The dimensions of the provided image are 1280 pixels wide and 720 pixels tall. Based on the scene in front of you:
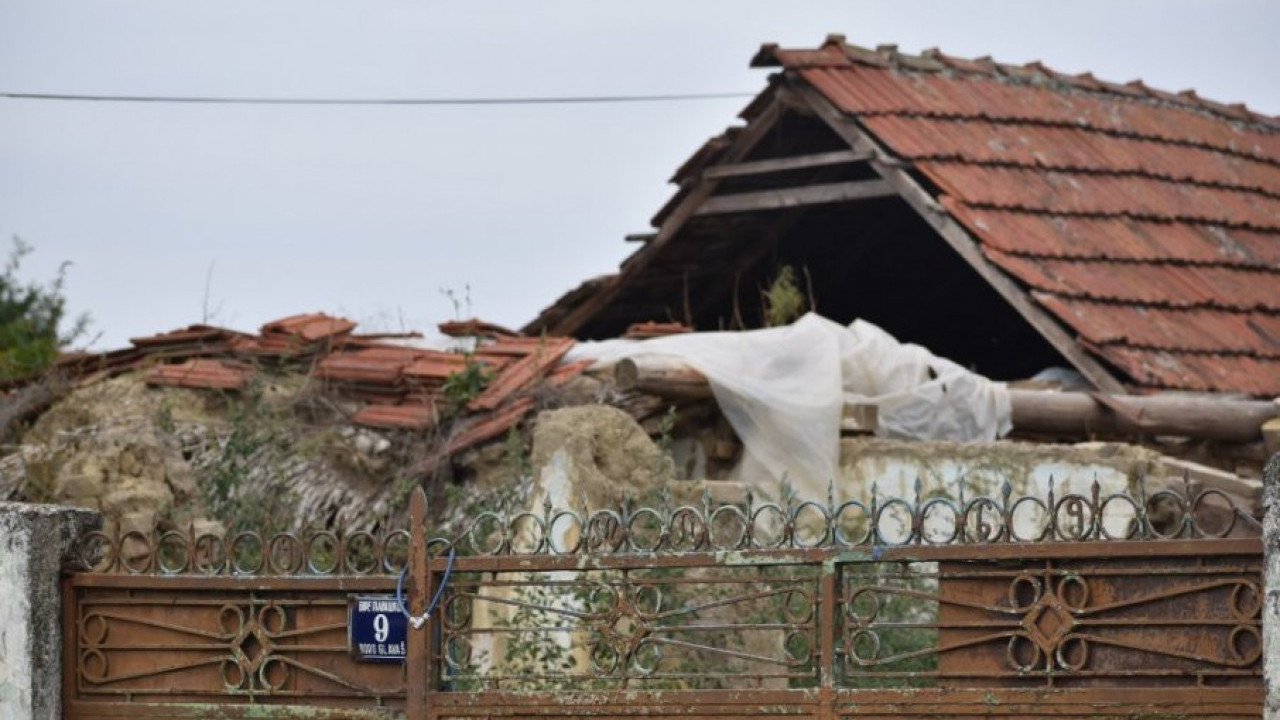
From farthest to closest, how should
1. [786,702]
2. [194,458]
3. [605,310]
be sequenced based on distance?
[605,310], [194,458], [786,702]

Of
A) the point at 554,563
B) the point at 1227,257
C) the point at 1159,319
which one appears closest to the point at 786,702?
the point at 554,563

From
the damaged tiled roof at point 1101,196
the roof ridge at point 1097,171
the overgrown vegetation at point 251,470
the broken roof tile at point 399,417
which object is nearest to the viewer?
the overgrown vegetation at point 251,470

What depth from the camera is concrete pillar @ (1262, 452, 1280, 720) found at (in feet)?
20.5

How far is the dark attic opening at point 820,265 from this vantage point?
14648mm

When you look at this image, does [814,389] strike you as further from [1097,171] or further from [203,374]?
[1097,171]

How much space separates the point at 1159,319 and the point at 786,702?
6802 mm

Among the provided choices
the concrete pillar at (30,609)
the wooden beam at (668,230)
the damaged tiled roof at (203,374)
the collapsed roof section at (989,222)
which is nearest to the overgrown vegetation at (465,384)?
the damaged tiled roof at (203,374)

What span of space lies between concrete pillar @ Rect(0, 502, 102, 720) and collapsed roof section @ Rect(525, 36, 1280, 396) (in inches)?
221

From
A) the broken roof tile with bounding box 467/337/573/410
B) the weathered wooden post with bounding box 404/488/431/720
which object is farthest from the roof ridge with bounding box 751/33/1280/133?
the weathered wooden post with bounding box 404/488/431/720

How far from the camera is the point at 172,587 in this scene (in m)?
7.62

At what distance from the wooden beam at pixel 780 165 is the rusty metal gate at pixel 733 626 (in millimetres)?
6112

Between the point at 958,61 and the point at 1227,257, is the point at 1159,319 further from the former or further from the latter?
the point at 958,61

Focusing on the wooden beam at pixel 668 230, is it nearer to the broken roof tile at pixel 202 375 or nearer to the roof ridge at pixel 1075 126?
the roof ridge at pixel 1075 126

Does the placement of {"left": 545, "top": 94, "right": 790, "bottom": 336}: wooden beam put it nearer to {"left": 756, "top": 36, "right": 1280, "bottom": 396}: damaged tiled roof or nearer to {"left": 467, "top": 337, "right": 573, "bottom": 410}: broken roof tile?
{"left": 756, "top": 36, "right": 1280, "bottom": 396}: damaged tiled roof
